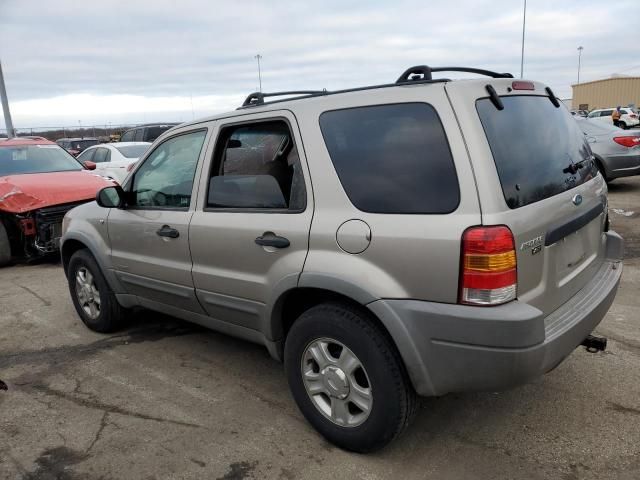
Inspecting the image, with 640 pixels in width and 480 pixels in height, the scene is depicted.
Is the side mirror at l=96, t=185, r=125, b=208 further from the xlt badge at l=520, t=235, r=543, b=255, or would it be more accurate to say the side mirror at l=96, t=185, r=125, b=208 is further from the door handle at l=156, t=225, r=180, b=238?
the xlt badge at l=520, t=235, r=543, b=255

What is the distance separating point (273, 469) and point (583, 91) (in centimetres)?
6491

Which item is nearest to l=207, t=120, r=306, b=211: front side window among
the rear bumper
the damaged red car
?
the damaged red car

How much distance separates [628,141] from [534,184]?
8.58m

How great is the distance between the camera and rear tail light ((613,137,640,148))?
9.55 m

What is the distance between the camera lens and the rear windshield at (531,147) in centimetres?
235

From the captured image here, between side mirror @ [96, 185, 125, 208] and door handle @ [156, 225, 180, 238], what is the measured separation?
21.2 inches

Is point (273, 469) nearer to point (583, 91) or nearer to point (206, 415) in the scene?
point (206, 415)

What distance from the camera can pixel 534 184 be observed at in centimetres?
247

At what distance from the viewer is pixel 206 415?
3.22 metres

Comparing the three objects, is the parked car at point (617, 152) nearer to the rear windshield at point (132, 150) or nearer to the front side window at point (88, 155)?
the rear windshield at point (132, 150)

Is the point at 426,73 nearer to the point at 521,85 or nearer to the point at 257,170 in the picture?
the point at 521,85

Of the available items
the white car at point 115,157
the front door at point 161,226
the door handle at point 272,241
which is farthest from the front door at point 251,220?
the white car at point 115,157

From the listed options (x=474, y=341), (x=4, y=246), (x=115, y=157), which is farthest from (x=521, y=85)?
(x=115, y=157)

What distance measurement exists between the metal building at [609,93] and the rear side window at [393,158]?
189 ft
